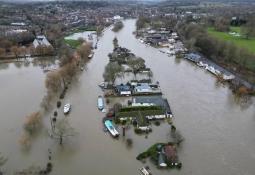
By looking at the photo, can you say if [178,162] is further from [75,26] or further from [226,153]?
[75,26]

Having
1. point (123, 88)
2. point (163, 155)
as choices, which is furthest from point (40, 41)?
point (163, 155)

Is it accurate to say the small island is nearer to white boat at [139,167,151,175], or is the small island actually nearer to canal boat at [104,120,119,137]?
white boat at [139,167,151,175]

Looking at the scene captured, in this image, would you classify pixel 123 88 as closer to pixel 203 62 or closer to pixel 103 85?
pixel 103 85

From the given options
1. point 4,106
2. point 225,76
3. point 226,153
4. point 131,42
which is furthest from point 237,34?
point 4,106

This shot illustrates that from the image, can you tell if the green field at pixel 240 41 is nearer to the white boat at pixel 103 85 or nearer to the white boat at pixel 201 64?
the white boat at pixel 201 64

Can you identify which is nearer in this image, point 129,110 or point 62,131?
point 62,131

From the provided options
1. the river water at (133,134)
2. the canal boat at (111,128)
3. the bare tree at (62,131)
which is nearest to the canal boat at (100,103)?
the river water at (133,134)
